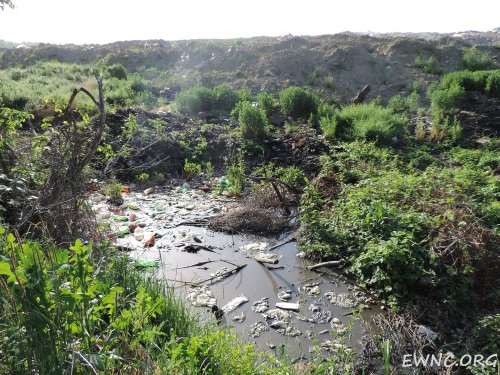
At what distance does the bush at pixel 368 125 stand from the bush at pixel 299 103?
1.06 m

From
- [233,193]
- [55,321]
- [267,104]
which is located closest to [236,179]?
[233,193]

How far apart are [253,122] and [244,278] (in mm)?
4548

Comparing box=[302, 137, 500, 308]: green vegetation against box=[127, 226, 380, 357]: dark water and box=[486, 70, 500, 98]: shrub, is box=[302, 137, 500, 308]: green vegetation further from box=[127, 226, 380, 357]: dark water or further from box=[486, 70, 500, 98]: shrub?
box=[486, 70, 500, 98]: shrub

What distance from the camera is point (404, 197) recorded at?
4566 millimetres

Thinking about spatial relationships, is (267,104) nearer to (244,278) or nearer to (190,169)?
(190,169)

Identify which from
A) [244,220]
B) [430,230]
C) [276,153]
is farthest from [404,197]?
[276,153]

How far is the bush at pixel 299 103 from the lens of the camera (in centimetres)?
927

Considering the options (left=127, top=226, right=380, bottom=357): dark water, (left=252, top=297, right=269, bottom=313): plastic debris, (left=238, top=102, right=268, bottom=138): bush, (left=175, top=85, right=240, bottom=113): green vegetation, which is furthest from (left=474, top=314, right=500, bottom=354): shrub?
(left=175, top=85, right=240, bottom=113): green vegetation

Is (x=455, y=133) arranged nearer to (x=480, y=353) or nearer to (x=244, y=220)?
(x=244, y=220)

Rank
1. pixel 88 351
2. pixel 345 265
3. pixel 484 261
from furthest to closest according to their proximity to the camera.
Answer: pixel 345 265 < pixel 484 261 < pixel 88 351

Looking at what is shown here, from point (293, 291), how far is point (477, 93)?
8.26 m

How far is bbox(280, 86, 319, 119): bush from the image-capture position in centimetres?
927

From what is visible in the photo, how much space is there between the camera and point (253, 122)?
8148 mm

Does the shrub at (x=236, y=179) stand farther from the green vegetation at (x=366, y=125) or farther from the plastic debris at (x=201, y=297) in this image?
the plastic debris at (x=201, y=297)
